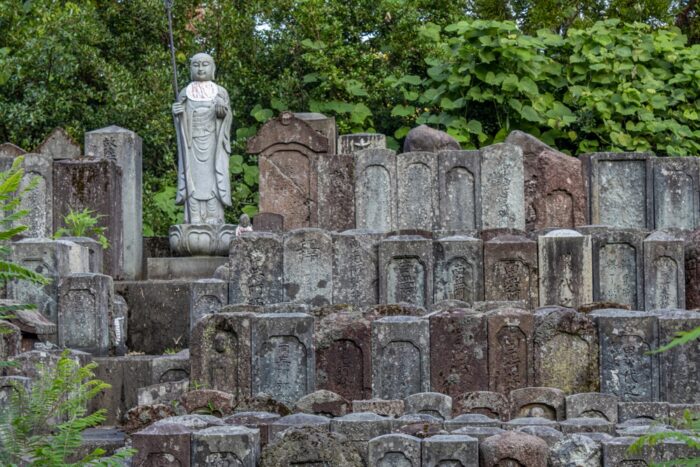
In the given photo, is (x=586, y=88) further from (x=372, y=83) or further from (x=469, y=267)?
(x=469, y=267)

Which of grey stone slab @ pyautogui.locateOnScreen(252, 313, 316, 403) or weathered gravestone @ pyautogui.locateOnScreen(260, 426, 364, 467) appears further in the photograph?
grey stone slab @ pyautogui.locateOnScreen(252, 313, 316, 403)

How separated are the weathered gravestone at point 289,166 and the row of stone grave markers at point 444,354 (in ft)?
17.9

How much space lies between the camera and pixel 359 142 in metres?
18.0

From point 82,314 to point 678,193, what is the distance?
26.3ft

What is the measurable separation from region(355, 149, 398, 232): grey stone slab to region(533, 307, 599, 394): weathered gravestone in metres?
5.11

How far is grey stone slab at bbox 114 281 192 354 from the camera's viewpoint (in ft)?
45.6

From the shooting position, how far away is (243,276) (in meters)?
13.6

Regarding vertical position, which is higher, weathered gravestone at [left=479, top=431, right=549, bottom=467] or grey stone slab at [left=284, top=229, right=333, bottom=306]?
grey stone slab at [left=284, top=229, right=333, bottom=306]

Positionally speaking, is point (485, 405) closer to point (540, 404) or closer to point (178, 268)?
point (540, 404)

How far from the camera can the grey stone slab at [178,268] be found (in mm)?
15477

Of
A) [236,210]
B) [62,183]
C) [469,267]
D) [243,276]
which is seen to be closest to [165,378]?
[243,276]

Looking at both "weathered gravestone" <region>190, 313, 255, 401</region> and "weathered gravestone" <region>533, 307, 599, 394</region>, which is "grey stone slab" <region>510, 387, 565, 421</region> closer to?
"weathered gravestone" <region>533, 307, 599, 394</region>

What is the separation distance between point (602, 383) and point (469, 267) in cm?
245

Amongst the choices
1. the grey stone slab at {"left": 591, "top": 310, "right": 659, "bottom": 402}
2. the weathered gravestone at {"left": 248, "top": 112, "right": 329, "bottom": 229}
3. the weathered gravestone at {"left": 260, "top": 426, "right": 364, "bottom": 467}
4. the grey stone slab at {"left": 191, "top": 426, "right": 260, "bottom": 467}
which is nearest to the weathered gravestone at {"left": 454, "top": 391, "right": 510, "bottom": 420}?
the grey stone slab at {"left": 591, "top": 310, "right": 659, "bottom": 402}
